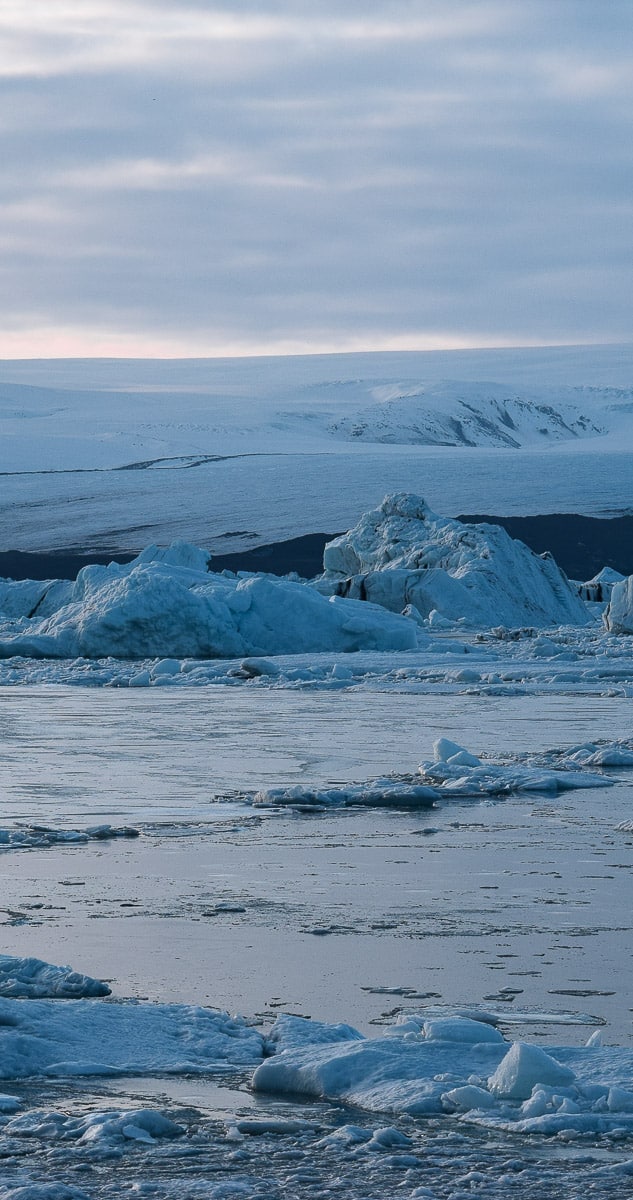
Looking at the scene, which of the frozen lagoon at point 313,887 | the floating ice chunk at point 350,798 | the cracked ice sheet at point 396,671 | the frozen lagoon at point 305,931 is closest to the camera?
the frozen lagoon at point 305,931

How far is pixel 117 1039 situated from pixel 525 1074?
2.99ft

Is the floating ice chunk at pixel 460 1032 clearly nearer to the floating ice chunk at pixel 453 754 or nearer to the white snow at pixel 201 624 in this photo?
the floating ice chunk at pixel 453 754

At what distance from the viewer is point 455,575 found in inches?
806

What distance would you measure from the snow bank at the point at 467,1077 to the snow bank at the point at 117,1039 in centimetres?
13

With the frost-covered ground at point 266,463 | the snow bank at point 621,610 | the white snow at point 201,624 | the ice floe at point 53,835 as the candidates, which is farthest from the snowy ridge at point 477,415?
the ice floe at point 53,835

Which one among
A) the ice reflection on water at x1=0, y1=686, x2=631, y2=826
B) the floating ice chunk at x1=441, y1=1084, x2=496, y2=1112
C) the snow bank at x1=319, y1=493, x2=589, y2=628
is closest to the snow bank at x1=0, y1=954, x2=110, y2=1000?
the floating ice chunk at x1=441, y1=1084, x2=496, y2=1112

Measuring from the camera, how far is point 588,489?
40.8 m

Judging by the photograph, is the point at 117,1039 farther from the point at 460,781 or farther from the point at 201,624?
the point at 201,624

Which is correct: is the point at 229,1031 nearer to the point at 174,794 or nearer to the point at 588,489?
the point at 174,794

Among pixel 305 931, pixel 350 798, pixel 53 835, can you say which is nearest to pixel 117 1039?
pixel 305 931

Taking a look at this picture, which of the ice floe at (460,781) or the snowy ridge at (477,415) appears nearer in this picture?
the ice floe at (460,781)

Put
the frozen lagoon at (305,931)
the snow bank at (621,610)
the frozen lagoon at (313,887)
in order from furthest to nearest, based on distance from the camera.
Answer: the snow bank at (621,610) < the frozen lagoon at (313,887) < the frozen lagoon at (305,931)

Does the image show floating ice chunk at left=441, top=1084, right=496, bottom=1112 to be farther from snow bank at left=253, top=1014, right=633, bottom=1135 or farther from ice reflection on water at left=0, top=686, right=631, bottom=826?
ice reflection on water at left=0, top=686, right=631, bottom=826

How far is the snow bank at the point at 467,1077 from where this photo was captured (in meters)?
2.93
